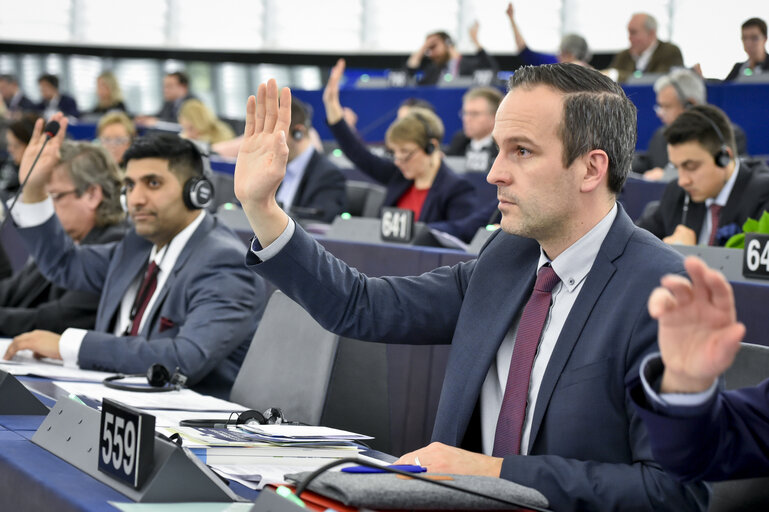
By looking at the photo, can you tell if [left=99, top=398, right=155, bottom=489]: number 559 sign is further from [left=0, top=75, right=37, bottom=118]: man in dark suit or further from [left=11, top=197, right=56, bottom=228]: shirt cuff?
[left=0, top=75, right=37, bottom=118]: man in dark suit

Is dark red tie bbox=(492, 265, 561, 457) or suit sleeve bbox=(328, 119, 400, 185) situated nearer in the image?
dark red tie bbox=(492, 265, 561, 457)

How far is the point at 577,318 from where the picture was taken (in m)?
1.38

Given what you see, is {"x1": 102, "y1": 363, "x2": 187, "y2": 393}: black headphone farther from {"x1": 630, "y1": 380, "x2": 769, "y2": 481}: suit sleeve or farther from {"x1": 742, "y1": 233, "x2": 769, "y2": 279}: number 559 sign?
{"x1": 742, "y1": 233, "x2": 769, "y2": 279}: number 559 sign

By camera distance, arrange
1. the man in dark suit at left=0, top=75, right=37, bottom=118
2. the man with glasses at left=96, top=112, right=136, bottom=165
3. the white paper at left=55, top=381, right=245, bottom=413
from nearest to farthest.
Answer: the white paper at left=55, top=381, right=245, bottom=413 → the man with glasses at left=96, top=112, right=136, bottom=165 → the man in dark suit at left=0, top=75, right=37, bottom=118

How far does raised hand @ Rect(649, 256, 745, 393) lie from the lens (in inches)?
37.4

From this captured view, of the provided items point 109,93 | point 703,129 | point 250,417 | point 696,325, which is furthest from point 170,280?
point 109,93

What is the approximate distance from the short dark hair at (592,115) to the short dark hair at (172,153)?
4.60 feet

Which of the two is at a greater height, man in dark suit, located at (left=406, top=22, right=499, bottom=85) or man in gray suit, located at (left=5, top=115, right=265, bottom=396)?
man in dark suit, located at (left=406, top=22, right=499, bottom=85)

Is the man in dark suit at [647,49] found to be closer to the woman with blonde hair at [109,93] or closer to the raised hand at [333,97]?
the raised hand at [333,97]

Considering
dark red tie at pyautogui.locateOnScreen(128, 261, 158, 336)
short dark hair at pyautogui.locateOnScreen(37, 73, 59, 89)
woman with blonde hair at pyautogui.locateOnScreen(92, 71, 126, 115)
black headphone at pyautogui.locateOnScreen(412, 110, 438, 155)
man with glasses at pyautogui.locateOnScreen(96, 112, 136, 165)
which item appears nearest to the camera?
dark red tie at pyautogui.locateOnScreen(128, 261, 158, 336)

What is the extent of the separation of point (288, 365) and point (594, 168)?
849 mm

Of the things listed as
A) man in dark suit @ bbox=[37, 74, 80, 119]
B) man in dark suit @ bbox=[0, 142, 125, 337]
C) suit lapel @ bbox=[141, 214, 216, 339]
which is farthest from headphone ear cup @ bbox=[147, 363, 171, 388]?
man in dark suit @ bbox=[37, 74, 80, 119]

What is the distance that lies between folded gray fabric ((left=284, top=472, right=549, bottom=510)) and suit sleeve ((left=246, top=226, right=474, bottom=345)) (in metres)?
0.51

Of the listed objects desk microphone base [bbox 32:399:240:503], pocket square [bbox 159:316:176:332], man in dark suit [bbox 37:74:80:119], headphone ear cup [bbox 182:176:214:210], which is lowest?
pocket square [bbox 159:316:176:332]
